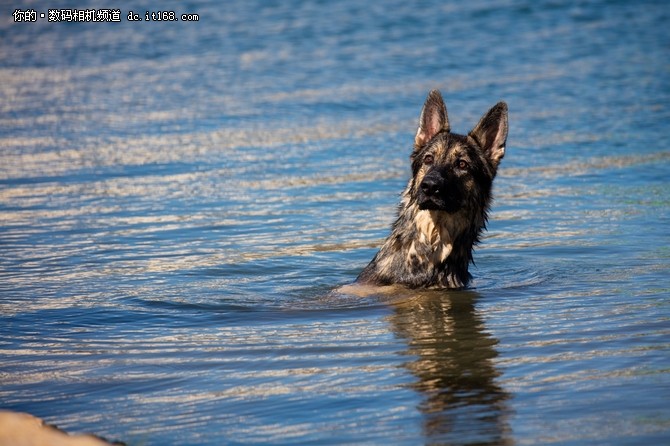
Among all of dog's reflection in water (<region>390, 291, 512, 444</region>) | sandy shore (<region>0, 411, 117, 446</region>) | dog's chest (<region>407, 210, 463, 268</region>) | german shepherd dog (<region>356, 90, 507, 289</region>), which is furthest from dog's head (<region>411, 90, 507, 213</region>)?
sandy shore (<region>0, 411, 117, 446</region>)

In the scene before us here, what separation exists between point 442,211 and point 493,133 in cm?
85

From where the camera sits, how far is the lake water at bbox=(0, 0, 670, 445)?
19.2 feet

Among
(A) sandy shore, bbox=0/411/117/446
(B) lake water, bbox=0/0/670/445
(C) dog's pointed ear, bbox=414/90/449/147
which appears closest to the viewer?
(A) sandy shore, bbox=0/411/117/446

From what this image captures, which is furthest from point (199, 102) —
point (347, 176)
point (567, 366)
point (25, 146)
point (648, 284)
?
point (567, 366)

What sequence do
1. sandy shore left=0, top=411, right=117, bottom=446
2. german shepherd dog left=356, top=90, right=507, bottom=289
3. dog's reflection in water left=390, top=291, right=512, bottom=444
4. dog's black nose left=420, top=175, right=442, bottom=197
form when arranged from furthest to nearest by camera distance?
german shepherd dog left=356, top=90, right=507, bottom=289 → dog's black nose left=420, top=175, right=442, bottom=197 → dog's reflection in water left=390, top=291, right=512, bottom=444 → sandy shore left=0, top=411, right=117, bottom=446

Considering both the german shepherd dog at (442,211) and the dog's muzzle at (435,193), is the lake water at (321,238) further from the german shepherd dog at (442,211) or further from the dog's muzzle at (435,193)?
the dog's muzzle at (435,193)

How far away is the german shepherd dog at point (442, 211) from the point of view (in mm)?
8461

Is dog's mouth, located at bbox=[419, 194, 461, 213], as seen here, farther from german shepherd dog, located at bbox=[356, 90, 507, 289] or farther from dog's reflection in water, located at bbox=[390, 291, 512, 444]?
dog's reflection in water, located at bbox=[390, 291, 512, 444]

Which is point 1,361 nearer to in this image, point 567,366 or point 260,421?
point 260,421

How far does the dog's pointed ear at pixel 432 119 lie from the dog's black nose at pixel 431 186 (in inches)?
27.5

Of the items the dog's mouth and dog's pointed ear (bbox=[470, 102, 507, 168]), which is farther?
dog's pointed ear (bbox=[470, 102, 507, 168])

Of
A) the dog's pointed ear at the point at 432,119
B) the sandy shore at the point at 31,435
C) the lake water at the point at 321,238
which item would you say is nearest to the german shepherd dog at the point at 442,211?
the dog's pointed ear at the point at 432,119

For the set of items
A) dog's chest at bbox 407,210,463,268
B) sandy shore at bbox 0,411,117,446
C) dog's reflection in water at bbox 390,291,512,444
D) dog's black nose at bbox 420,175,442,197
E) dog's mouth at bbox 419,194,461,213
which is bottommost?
dog's reflection in water at bbox 390,291,512,444

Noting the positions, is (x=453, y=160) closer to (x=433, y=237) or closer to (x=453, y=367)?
(x=433, y=237)
